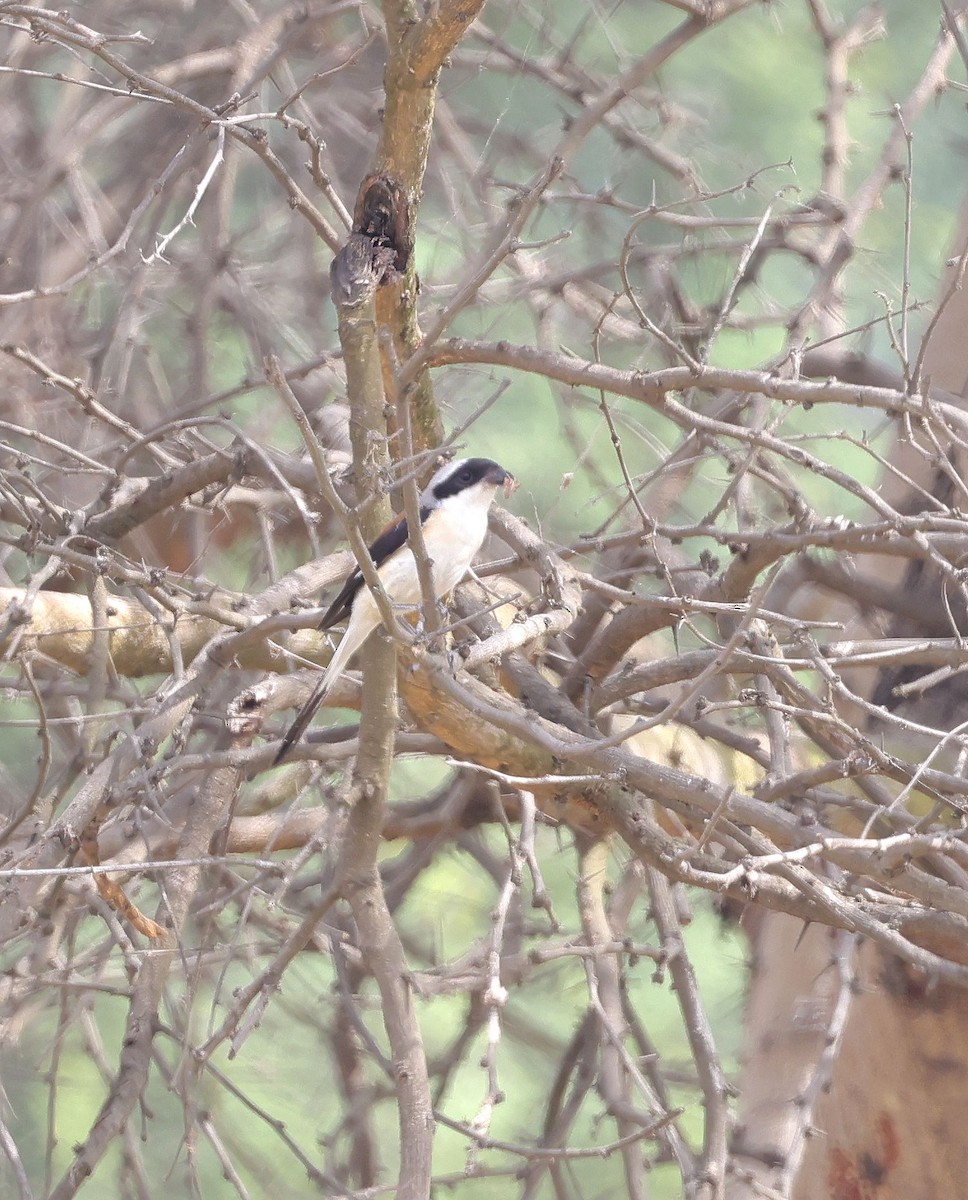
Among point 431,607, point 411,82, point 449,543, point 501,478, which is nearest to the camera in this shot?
point 431,607

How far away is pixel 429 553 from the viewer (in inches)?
126

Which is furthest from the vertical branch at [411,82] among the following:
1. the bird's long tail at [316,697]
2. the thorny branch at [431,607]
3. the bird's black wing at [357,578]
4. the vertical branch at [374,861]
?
the bird's long tail at [316,697]

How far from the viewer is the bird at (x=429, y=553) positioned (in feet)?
10.4

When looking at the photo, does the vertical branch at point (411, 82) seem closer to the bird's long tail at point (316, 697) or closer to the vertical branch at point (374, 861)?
the vertical branch at point (374, 861)

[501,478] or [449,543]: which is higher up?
[501,478]

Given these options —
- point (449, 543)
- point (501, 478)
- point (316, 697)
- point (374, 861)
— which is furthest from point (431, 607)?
point (501, 478)

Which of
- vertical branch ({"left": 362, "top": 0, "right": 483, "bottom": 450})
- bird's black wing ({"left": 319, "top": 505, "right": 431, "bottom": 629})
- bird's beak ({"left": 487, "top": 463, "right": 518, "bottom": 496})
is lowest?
bird's black wing ({"left": 319, "top": 505, "right": 431, "bottom": 629})

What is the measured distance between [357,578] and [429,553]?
170 mm

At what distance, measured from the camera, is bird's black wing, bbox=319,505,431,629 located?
3066 mm

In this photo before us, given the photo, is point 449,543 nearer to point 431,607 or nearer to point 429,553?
point 429,553

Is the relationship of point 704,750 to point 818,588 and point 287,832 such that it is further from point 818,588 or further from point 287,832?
point 287,832

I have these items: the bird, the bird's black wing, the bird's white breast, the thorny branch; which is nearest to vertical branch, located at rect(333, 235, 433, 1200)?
the thorny branch

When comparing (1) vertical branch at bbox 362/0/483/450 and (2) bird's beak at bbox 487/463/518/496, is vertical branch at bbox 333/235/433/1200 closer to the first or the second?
(1) vertical branch at bbox 362/0/483/450

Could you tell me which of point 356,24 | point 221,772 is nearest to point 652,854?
point 221,772
